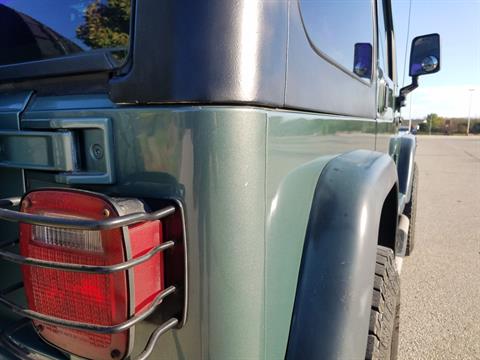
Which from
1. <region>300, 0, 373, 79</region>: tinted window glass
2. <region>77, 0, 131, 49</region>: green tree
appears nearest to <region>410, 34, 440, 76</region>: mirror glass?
<region>300, 0, 373, 79</region>: tinted window glass

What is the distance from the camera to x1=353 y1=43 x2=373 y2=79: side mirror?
1.57 m

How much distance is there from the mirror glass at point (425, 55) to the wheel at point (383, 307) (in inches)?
79.2

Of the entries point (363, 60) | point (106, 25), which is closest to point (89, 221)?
point (106, 25)

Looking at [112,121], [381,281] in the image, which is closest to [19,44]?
[112,121]

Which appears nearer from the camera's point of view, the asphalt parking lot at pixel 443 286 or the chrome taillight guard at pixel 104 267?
the chrome taillight guard at pixel 104 267

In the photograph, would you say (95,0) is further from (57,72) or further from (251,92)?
(251,92)

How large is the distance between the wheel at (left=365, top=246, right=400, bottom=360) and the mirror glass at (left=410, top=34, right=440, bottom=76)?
2012 millimetres

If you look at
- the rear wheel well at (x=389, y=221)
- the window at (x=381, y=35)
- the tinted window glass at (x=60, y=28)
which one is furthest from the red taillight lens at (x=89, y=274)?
the window at (x=381, y=35)

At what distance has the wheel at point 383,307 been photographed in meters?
1.20

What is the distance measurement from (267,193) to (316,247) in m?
0.28

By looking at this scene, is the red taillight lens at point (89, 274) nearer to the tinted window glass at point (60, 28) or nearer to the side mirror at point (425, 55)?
the tinted window glass at point (60, 28)

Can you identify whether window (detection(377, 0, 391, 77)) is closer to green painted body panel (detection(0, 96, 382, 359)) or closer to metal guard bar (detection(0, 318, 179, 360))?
green painted body panel (detection(0, 96, 382, 359))

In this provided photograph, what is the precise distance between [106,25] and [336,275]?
2.82 ft

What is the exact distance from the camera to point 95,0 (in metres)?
0.97
